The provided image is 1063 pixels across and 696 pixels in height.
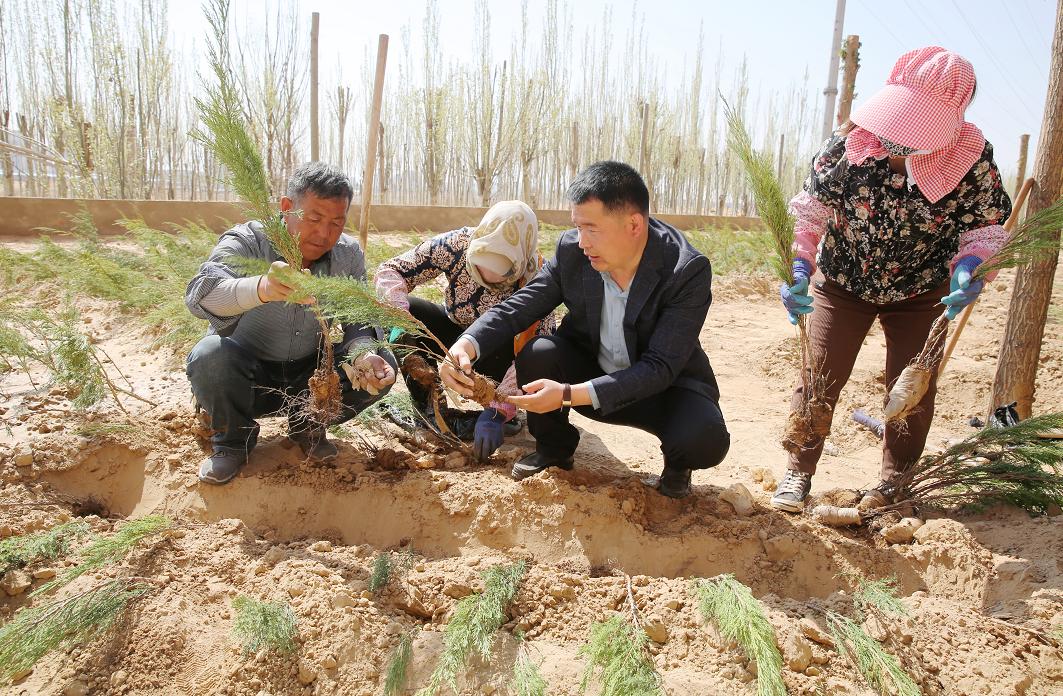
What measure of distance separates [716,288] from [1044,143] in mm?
4088

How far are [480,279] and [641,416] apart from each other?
3.07 ft

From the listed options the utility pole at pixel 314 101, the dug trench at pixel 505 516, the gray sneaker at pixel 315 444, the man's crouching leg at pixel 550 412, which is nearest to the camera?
the dug trench at pixel 505 516

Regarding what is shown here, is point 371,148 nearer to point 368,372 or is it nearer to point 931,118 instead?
point 368,372

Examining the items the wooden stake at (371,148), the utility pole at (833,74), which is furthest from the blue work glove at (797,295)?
the utility pole at (833,74)

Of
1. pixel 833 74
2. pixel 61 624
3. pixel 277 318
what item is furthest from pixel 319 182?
pixel 833 74

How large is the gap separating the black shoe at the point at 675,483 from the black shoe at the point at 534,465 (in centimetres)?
36

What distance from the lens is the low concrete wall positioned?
748 centimetres

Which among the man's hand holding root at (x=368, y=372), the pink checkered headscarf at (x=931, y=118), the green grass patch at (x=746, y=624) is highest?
the pink checkered headscarf at (x=931, y=118)

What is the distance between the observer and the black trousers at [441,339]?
307cm

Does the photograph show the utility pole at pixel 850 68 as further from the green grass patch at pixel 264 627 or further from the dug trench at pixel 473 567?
the green grass patch at pixel 264 627

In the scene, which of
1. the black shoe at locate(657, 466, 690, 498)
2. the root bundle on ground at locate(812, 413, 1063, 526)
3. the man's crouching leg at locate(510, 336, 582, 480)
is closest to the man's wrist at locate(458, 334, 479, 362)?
the man's crouching leg at locate(510, 336, 582, 480)

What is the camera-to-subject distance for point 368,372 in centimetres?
243

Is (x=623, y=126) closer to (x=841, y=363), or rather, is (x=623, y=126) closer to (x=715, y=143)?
(x=715, y=143)

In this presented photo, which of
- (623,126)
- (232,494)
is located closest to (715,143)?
(623,126)
